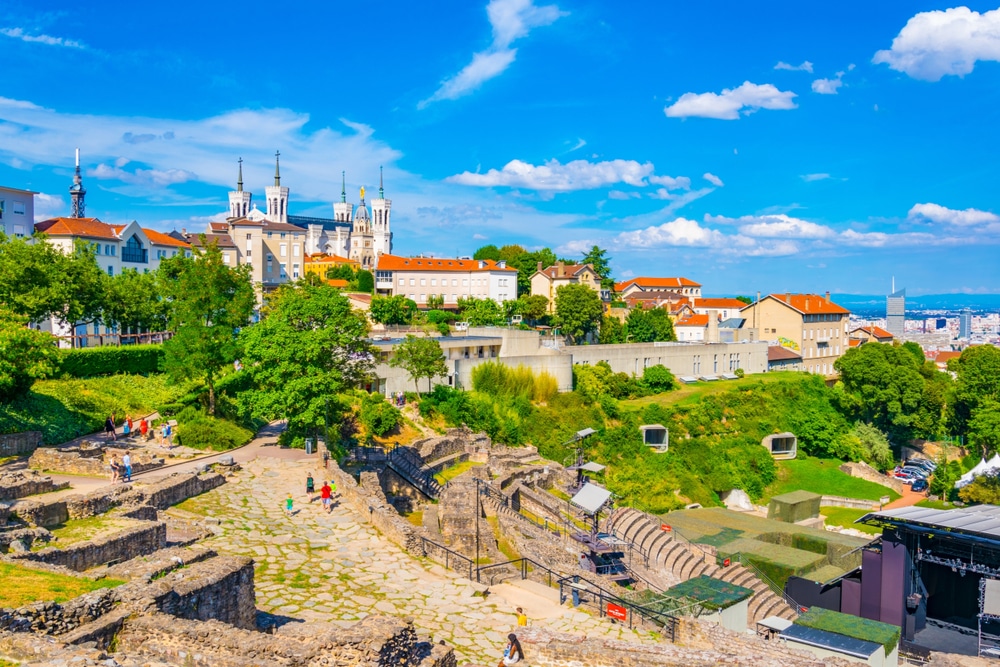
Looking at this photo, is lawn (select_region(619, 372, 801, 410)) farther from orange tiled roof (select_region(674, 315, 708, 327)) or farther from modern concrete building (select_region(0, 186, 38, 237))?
modern concrete building (select_region(0, 186, 38, 237))

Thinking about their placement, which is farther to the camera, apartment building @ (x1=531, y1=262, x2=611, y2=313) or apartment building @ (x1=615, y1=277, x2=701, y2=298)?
apartment building @ (x1=615, y1=277, x2=701, y2=298)

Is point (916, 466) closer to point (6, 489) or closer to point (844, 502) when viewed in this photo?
point (844, 502)

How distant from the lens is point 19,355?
23.2 meters

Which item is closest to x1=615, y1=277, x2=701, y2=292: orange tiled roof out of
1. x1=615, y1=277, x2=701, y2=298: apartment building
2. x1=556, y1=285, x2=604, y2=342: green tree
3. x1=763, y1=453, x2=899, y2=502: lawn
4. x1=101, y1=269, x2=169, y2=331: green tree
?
x1=615, y1=277, x2=701, y2=298: apartment building

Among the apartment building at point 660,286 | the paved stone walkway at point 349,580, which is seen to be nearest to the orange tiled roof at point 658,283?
the apartment building at point 660,286

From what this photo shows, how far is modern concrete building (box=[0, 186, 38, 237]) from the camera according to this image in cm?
5353

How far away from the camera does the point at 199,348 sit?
29031mm

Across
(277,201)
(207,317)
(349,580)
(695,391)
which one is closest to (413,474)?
(349,580)

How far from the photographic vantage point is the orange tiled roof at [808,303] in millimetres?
75250

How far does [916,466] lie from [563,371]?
24.5 metres

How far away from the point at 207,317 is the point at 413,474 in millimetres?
11535

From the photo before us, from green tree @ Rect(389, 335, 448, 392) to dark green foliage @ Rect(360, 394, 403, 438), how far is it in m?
4.32

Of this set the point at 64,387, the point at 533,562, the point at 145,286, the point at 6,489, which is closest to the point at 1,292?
the point at 64,387

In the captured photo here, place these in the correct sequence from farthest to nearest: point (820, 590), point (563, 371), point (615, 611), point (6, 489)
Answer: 1. point (563, 371)
2. point (820, 590)
3. point (6, 489)
4. point (615, 611)
